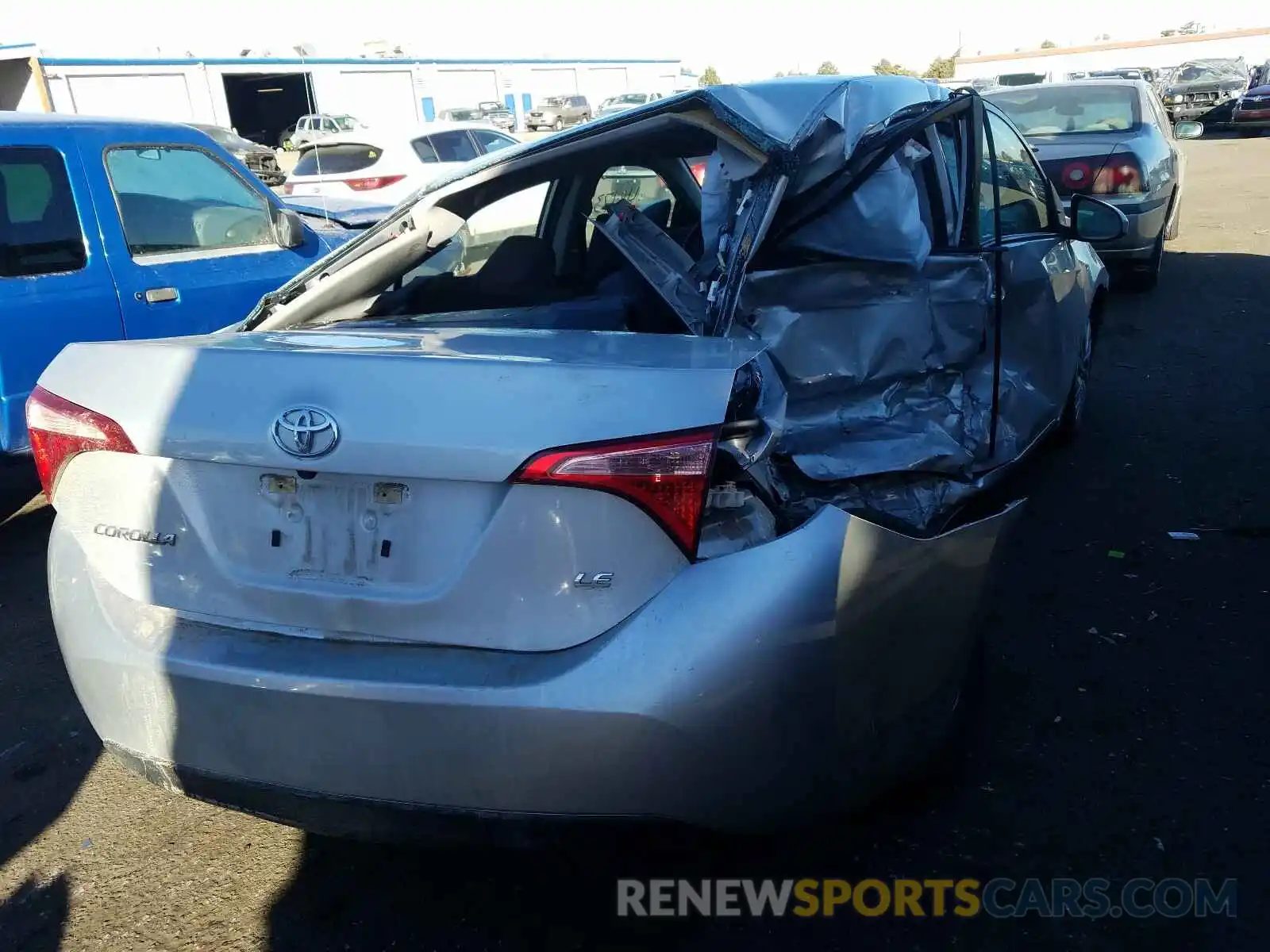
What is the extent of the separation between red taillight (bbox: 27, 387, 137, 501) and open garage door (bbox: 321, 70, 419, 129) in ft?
137

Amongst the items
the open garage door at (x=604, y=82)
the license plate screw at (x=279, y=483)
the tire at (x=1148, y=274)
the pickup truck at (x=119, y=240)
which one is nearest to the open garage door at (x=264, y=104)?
the open garage door at (x=604, y=82)

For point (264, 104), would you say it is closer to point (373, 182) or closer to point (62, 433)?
point (373, 182)

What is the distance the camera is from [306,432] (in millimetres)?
1900

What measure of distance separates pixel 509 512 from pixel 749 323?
1.29 m

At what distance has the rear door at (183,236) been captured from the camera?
191 inches

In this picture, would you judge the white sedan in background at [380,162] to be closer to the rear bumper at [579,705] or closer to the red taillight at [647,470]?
the rear bumper at [579,705]

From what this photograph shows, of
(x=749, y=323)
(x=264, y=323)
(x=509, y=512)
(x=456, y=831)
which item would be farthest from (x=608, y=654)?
(x=264, y=323)

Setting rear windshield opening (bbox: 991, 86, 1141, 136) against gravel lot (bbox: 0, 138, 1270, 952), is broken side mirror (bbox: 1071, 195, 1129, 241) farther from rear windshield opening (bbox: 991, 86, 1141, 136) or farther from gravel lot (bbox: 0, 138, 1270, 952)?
rear windshield opening (bbox: 991, 86, 1141, 136)

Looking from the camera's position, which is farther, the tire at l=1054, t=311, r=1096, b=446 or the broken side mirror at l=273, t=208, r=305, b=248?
the broken side mirror at l=273, t=208, r=305, b=248

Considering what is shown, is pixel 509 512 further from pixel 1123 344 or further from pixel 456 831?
pixel 1123 344

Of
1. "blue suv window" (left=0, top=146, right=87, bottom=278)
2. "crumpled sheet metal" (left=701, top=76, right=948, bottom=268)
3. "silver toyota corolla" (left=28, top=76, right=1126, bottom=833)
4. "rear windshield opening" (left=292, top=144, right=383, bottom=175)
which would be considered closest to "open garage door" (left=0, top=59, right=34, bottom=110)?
"rear windshield opening" (left=292, top=144, right=383, bottom=175)

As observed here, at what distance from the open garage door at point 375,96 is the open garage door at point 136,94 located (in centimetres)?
555

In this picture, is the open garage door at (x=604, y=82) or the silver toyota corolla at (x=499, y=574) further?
the open garage door at (x=604, y=82)

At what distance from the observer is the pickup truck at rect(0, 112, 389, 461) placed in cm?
453
